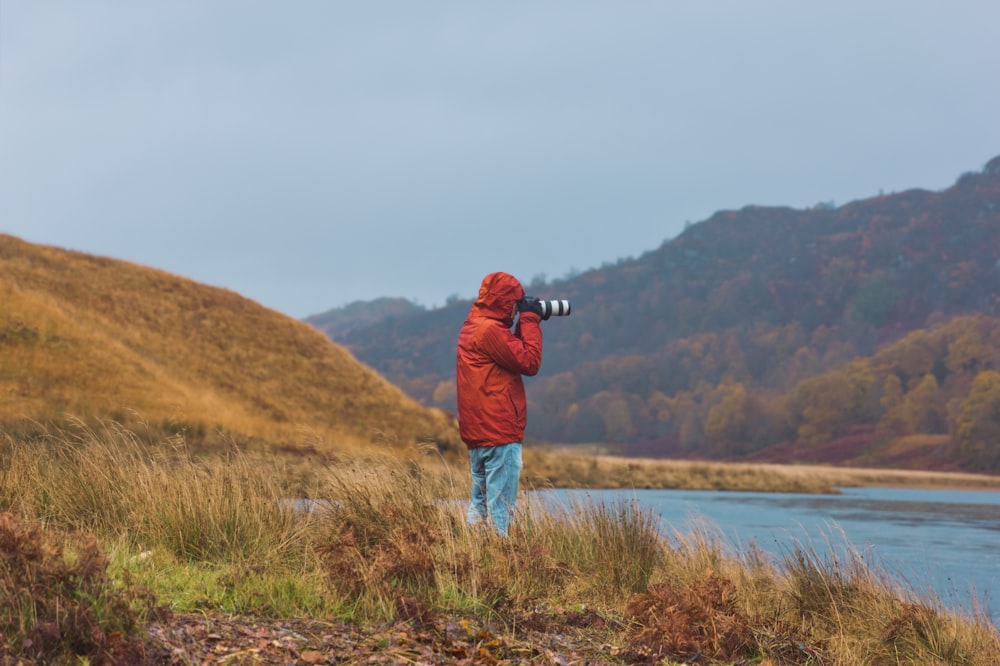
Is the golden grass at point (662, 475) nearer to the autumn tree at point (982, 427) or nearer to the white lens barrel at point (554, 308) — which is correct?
the white lens barrel at point (554, 308)

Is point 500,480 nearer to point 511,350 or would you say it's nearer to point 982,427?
point 511,350

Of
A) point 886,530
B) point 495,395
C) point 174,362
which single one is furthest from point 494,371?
point 174,362

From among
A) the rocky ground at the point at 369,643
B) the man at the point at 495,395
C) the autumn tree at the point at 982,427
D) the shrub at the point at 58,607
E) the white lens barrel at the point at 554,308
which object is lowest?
the autumn tree at the point at 982,427

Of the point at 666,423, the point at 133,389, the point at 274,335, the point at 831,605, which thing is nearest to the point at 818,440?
the point at 666,423

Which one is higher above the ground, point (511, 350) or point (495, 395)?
point (511, 350)

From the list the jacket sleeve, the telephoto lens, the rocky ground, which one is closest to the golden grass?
the telephoto lens

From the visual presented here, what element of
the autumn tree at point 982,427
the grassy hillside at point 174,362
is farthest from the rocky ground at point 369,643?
the autumn tree at point 982,427

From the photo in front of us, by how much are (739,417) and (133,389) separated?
9455 cm

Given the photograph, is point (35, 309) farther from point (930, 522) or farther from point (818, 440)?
point (818, 440)

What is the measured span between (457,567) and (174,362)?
32557 millimetres

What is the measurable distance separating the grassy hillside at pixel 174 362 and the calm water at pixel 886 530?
9636 mm

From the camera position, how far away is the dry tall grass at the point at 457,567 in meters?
5.27

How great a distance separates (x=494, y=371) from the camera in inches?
286

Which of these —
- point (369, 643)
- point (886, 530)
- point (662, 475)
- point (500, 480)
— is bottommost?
point (662, 475)
